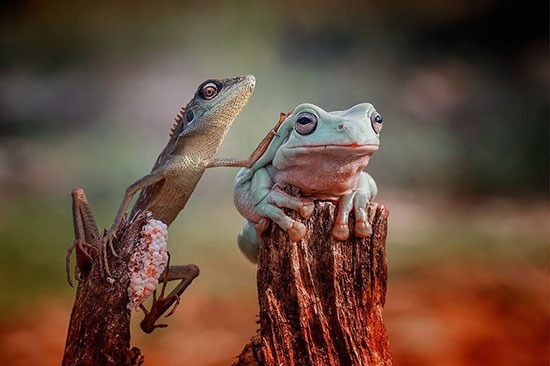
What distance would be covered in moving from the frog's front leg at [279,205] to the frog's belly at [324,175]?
6 cm

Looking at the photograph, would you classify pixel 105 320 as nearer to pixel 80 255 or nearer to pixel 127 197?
pixel 80 255

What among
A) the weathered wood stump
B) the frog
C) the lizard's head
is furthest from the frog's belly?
the weathered wood stump

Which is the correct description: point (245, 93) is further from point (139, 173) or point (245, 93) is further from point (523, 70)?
point (523, 70)

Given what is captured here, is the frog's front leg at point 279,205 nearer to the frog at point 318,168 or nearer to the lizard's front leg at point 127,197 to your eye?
the frog at point 318,168

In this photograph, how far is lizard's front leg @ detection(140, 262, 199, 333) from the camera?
240cm

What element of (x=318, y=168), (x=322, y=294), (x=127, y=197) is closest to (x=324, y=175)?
(x=318, y=168)

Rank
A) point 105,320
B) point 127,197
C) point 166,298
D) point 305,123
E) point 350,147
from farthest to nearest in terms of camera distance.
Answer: point 166,298, point 127,197, point 105,320, point 305,123, point 350,147

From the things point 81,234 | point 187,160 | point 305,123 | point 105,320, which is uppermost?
point 187,160

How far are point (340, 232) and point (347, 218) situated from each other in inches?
2.7

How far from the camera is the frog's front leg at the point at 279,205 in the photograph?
6.51 ft

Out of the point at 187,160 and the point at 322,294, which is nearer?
the point at 322,294

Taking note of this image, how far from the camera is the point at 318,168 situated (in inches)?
79.0

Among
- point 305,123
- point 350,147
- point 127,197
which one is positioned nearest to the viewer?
point 350,147

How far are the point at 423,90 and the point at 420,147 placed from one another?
0.46 m
